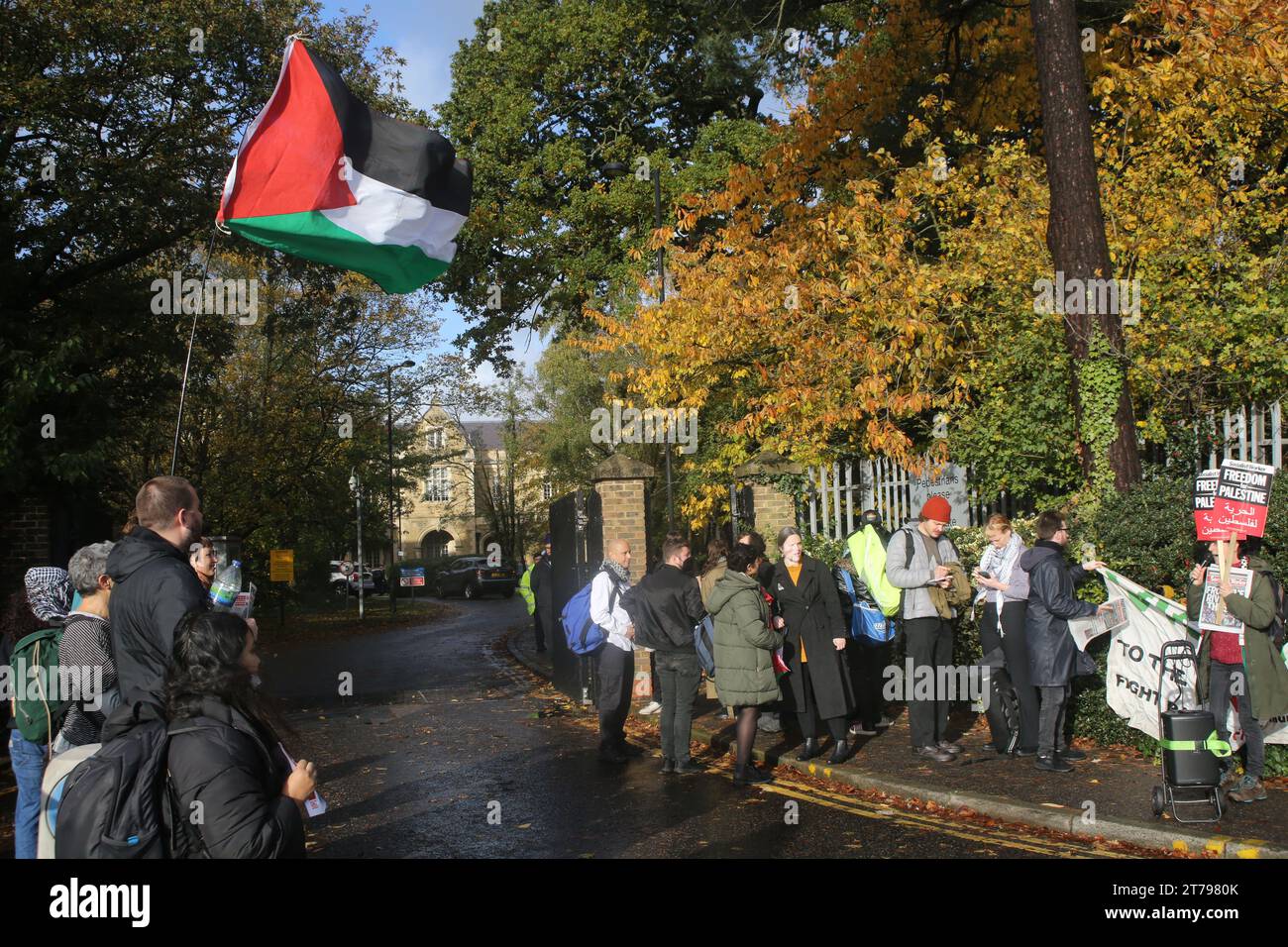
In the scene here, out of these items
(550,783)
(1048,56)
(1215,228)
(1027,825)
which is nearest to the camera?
(1027,825)

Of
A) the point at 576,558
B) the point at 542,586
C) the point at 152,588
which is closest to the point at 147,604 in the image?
the point at 152,588

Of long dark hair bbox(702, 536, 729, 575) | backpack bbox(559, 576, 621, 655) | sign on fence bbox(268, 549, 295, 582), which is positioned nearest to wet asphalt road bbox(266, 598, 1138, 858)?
backpack bbox(559, 576, 621, 655)

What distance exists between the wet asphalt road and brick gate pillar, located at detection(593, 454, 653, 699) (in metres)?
1.09

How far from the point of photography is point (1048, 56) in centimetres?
1149

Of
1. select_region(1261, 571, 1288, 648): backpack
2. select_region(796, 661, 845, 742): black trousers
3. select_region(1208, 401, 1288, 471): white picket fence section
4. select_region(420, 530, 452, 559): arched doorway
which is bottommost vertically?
select_region(420, 530, 452, 559): arched doorway

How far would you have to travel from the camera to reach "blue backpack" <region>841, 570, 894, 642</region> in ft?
34.7

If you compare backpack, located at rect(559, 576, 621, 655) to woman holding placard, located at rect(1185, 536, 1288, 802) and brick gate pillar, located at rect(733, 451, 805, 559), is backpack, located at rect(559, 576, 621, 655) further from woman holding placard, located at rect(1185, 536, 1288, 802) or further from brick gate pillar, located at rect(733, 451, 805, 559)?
woman holding placard, located at rect(1185, 536, 1288, 802)

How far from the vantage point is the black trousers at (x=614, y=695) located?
10.0 m

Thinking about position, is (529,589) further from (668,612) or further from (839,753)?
(839,753)

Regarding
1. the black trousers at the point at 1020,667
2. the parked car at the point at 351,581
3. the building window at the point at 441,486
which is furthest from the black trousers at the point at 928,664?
the building window at the point at 441,486

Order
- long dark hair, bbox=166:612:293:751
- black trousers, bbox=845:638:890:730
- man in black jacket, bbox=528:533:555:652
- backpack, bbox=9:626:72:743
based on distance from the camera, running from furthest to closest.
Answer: man in black jacket, bbox=528:533:555:652
black trousers, bbox=845:638:890:730
backpack, bbox=9:626:72:743
long dark hair, bbox=166:612:293:751

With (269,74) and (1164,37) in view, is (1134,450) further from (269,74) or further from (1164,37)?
(269,74)
